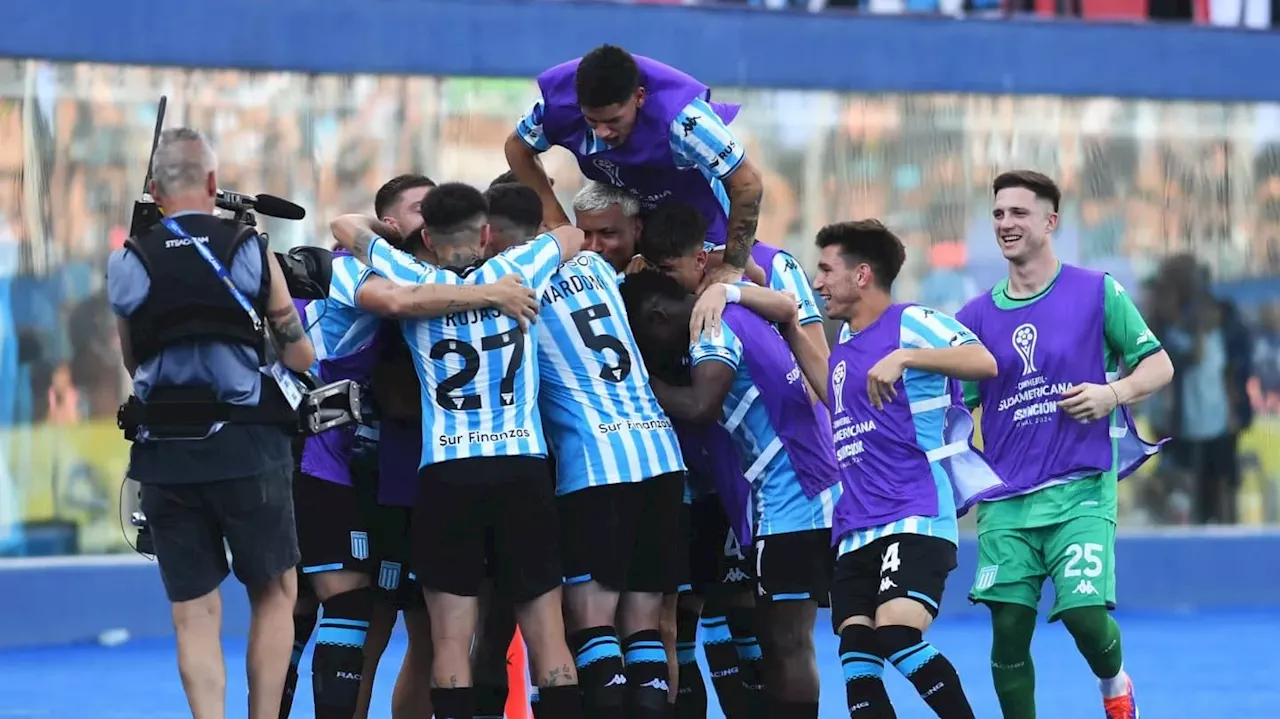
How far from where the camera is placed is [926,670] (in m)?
6.51

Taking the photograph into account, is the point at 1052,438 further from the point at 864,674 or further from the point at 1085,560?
the point at 864,674

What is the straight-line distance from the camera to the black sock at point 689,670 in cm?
762

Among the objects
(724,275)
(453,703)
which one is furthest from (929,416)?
(453,703)

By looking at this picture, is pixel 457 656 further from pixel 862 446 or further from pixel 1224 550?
pixel 1224 550

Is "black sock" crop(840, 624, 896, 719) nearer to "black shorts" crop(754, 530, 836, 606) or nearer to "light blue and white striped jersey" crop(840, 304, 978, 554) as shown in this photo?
"light blue and white striped jersey" crop(840, 304, 978, 554)

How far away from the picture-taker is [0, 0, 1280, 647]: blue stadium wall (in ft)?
40.3

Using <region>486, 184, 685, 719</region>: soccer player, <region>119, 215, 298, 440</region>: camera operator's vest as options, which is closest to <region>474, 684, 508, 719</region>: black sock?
<region>486, 184, 685, 719</region>: soccer player

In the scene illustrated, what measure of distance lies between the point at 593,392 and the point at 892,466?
105cm

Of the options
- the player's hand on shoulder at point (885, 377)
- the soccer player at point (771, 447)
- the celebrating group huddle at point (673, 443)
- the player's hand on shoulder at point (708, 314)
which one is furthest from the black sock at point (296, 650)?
the player's hand on shoulder at point (885, 377)

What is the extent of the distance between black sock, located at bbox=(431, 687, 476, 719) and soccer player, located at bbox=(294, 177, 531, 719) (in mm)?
618

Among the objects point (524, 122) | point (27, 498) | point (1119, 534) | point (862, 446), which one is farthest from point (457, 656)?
point (1119, 534)

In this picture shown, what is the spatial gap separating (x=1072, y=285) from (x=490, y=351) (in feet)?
7.39

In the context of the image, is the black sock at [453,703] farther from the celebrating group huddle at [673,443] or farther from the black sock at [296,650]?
the black sock at [296,650]

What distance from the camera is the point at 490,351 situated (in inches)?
257
